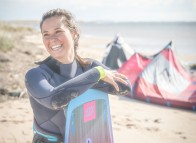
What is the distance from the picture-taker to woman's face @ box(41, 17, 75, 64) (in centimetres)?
192

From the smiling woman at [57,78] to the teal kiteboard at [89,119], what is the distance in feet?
0.27

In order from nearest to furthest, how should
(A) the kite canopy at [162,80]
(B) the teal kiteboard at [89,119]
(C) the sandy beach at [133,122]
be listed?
(B) the teal kiteboard at [89,119] < (C) the sandy beach at [133,122] < (A) the kite canopy at [162,80]

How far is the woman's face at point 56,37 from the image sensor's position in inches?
75.7

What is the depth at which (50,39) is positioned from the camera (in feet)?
6.28

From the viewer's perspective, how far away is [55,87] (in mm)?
1831

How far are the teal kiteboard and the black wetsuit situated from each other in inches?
3.2

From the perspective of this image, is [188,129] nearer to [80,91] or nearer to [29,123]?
[29,123]

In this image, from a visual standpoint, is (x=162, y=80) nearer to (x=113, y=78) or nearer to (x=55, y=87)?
(x=113, y=78)

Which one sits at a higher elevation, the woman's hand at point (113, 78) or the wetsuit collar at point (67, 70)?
the wetsuit collar at point (67, 70)

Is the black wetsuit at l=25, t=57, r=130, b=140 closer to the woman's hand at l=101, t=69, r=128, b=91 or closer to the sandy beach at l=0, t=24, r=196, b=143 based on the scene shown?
the woman's hand at l=101, t=69, r=128, b=91

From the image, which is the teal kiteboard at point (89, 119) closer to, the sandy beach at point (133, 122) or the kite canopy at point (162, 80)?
the sandy beach at point (133, 122)

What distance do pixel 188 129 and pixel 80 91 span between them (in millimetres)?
3091

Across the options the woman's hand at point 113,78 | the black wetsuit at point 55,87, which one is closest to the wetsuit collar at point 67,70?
the black wetsuit at point 55,87

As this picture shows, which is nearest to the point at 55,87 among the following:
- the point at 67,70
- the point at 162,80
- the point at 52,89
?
the point at 52,89
